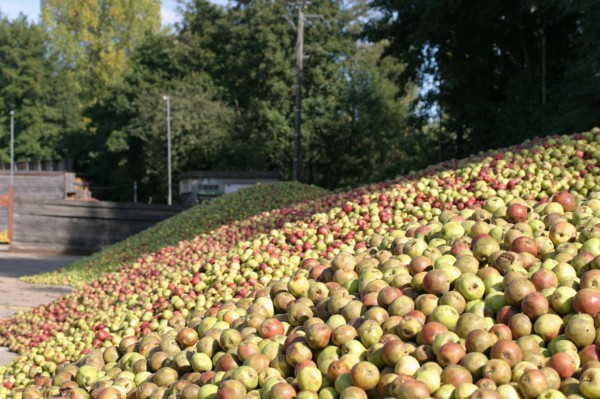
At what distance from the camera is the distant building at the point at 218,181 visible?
24278mm

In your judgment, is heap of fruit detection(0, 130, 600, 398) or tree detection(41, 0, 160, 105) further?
tree detection(41, 0, 160, 105)

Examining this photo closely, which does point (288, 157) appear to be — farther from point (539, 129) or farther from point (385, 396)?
point (385, 396)

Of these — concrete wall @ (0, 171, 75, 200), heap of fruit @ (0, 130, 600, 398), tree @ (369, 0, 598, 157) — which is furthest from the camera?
concrete wall @ (0, 171, 75, 200)

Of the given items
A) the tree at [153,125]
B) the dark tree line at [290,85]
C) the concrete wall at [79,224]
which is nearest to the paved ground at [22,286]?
the concrete wall at [79,224]

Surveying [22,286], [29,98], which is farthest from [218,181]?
[29,98]

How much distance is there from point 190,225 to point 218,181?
32.9 feet

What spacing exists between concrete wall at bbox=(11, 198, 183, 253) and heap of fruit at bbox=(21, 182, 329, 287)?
6.55 metres

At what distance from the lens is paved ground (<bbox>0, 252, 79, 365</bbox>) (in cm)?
1153

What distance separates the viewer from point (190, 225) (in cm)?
1526

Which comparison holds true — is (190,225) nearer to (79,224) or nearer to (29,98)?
(79,224)

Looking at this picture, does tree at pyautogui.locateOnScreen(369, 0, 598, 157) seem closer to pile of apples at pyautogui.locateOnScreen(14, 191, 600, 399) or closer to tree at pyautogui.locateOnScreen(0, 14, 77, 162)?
pile of apples at pyautogui.locateOnScreen(14, 191, 600, 399)

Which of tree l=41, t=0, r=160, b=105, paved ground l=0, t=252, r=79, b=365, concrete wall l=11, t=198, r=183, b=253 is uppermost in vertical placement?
tree l=41, t=0, r=160, b=105

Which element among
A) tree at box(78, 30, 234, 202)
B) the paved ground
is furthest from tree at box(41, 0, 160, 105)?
the paved ground

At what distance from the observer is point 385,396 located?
2770 mm
